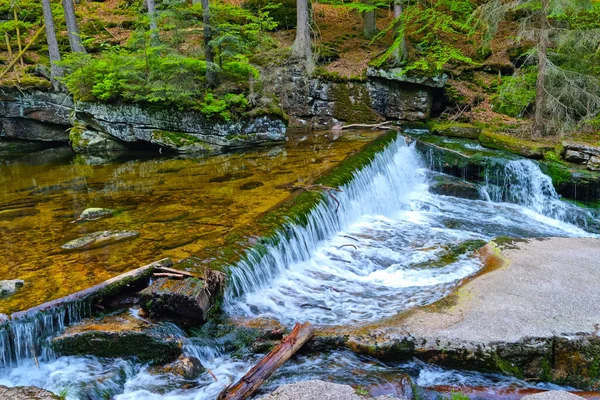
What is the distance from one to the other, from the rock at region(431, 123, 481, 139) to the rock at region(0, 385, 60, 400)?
45.5 feet

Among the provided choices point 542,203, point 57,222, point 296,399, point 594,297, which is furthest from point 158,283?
point 542,203

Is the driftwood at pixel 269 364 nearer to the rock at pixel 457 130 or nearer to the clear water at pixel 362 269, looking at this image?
the clear water at pixel 362 269

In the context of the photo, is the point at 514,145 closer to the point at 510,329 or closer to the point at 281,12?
A: the point at 510,329

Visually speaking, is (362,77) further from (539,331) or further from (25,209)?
(539,331)

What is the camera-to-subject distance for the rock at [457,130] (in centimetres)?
1445

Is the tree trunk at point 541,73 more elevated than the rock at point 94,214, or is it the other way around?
the tree trunk at point 541,73

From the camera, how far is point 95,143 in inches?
617

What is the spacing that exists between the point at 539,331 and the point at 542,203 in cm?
784

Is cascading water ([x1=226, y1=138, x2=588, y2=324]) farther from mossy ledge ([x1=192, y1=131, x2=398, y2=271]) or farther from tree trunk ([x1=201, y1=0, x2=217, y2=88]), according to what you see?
tree trunk ([x1=201, y1=0, x2=217, y2=88])

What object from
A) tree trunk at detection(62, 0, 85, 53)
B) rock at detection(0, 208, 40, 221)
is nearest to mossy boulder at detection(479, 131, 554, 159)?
rock at detection(0, 208, 40, 221)

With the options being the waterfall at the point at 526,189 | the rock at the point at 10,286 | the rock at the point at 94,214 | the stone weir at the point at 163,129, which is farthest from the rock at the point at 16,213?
the waterfall at the point at 526,189

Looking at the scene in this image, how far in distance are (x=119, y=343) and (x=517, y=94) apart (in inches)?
596

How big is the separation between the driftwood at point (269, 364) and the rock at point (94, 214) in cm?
496

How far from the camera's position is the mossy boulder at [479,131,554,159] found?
12102 mm
